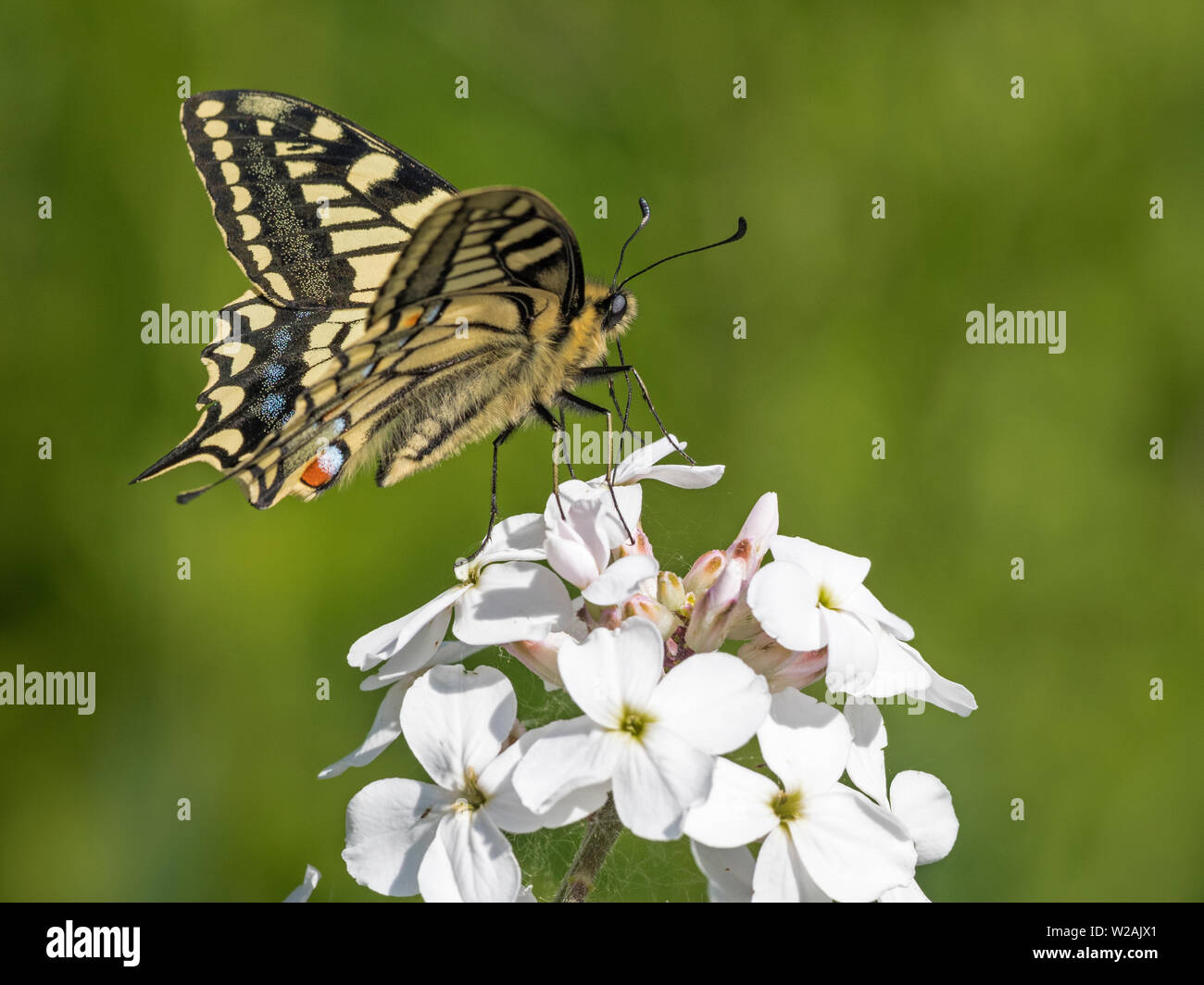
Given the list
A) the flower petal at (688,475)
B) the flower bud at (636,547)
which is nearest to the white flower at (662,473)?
the flower petal at (688,475)

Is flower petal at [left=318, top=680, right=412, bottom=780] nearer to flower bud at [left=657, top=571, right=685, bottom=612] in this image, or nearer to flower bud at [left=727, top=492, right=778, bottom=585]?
flower bud at [left=657, top=571, right=685, bottom=612]

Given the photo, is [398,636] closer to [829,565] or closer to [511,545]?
[511,545]

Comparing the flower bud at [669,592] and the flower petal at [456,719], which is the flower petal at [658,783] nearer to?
the flower petal at [456,719]

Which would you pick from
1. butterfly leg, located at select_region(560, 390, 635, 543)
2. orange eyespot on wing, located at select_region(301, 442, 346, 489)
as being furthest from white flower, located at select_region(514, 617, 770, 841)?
orange eyespot on wing, located at select_region(301, 442, 346, 489)

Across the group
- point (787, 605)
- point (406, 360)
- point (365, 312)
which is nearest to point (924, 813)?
point (787, 605)

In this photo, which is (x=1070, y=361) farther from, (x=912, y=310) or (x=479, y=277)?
(x=479, y=277)

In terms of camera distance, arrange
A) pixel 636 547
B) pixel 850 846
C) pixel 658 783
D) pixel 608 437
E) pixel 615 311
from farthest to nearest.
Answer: pixel 615 311, pixel 608 437, pixel 636 547, pixel 850 846, pixel 658 783

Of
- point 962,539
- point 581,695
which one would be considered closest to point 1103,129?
point 962,539

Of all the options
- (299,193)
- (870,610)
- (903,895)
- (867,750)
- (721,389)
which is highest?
(299,193)
